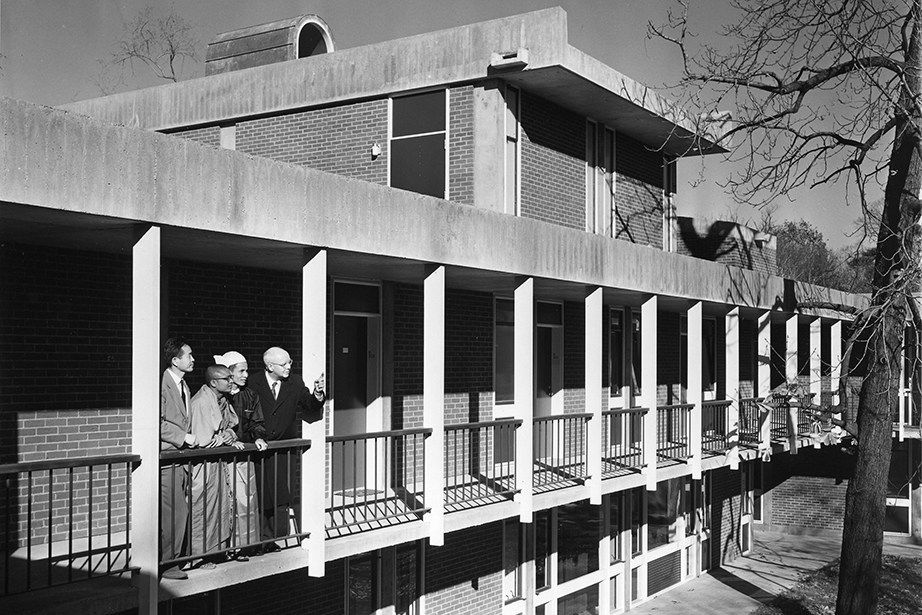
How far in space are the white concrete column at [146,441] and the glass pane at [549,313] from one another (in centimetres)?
1004

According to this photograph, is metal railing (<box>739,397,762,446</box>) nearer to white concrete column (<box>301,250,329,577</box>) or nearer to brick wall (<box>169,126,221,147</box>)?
brick wall (<box>169,126,221,147</box>)

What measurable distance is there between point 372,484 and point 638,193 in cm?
1023

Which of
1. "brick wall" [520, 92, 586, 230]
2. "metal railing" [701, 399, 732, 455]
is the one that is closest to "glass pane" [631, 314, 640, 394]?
"metal railing" [701, 399, 732, 455]

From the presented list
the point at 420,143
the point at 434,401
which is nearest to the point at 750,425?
the point at 420,143

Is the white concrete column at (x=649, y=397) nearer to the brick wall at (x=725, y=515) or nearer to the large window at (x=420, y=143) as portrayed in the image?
the large window at (x=420, y=143)

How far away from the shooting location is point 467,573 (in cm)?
1481

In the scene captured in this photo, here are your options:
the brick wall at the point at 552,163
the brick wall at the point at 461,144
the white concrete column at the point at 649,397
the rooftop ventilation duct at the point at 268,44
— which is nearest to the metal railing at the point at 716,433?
the white concrete column at the point at 649,397

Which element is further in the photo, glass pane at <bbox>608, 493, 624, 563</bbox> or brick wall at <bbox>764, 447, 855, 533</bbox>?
brick wall at <bbox>764, 447, 855, 533</bbox>

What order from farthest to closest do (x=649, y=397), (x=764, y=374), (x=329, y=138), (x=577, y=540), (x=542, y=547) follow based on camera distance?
(x=764, y=374) → (x=577, y=540) → (x=329, y=138) → (x=542, y=547) → (x=649, y=397)

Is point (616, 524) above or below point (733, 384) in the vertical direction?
below

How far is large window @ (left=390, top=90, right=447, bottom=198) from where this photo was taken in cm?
1631

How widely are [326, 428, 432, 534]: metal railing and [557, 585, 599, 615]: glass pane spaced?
15.7ft

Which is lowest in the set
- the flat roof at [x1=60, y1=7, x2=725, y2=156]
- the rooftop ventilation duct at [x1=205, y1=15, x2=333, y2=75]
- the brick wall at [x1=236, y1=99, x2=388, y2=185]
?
the brick wall at [x1=236, y1=99, x2=388, y2=185]

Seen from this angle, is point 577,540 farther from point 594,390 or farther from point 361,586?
point 361,586
